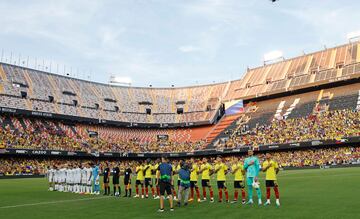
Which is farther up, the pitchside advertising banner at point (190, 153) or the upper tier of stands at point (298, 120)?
the upper tier of stands at point (298, 120)

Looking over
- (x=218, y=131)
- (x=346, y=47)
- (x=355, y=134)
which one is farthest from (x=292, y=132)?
(x=346, y=47)

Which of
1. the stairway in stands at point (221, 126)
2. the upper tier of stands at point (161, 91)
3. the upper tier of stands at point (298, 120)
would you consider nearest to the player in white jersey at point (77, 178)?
the upper tier of stands at point (298, 120)

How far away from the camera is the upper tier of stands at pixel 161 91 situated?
2655 inches

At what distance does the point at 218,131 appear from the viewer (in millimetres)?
75812

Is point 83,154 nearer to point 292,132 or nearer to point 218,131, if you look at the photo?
point 218,131

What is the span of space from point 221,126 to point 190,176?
58777 mm

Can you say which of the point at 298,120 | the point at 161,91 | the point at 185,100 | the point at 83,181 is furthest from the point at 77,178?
the point at 161,91

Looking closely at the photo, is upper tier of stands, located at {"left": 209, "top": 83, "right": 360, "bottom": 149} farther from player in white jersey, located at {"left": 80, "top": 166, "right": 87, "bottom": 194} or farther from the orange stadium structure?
player in white jersey, located at {"left": 80, "top": 166, "right": 87, "bottom": 194}

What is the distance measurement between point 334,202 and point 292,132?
4737 cm

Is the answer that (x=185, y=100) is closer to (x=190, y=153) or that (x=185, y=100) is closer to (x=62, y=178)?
(x=190, y=153)

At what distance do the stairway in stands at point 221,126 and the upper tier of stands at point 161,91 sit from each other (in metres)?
2.63

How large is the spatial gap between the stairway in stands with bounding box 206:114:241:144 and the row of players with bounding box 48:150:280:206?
161 ft

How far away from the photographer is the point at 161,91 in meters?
91.9

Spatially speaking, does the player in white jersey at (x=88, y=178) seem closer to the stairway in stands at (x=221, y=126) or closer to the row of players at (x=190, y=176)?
the row of players at (x=190, y=176)
